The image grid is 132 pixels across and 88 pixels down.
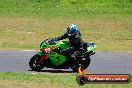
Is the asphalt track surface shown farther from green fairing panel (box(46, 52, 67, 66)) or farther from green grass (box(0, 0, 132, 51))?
green grass (box(0, 0, 132, 51))

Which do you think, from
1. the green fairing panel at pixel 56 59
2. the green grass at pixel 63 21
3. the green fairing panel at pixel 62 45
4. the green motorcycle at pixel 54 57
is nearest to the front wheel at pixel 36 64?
the green motorcycle at pixel 54 57

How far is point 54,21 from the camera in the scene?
113ft

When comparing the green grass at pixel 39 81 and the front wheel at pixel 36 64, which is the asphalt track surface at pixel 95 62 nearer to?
the front wheel at pixel 36 64

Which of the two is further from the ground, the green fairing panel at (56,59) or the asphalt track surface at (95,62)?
the green fairing panel at (56,59)

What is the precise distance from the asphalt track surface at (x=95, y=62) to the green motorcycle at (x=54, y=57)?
0.77ft

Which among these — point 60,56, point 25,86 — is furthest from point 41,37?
point 25,86

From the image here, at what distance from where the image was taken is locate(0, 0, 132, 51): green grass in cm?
2738

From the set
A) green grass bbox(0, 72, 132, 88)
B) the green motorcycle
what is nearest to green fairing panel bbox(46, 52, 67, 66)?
the green motorcycle

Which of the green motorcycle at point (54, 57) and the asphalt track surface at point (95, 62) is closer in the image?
the green motorcycle at point (54, 57)

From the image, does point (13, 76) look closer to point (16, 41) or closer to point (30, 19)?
point (16, 41)

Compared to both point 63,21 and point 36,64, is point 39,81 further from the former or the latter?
point 63,21

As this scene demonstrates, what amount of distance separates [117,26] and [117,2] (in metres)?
9.11

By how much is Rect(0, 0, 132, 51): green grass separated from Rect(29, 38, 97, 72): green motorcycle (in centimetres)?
642

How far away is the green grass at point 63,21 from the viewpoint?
89.8 ft
